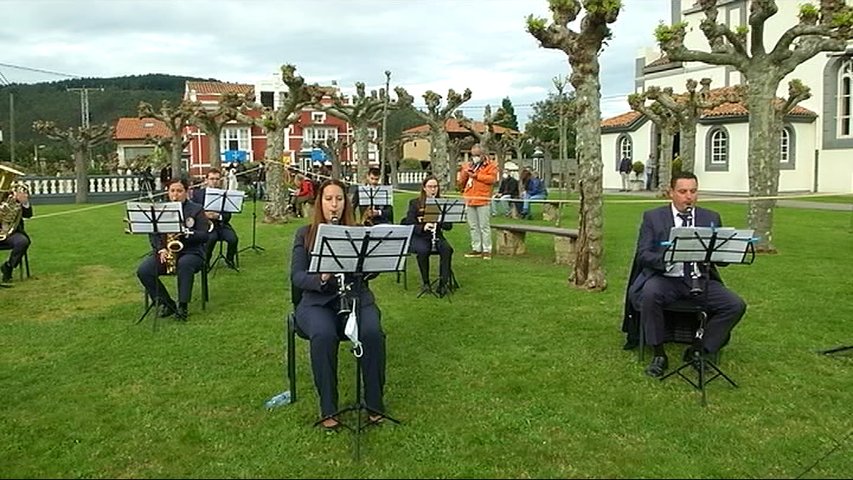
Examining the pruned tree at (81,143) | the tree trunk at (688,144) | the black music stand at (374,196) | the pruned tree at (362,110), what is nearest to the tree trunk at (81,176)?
the pruned tree at (81,143)

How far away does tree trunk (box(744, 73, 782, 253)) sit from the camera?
42.8ft

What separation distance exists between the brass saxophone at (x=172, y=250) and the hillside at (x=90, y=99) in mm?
53125

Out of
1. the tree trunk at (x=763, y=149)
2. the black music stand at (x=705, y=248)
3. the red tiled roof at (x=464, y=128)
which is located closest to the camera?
the black music stand at (x=705, y=248)

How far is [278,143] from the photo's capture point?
762 inches

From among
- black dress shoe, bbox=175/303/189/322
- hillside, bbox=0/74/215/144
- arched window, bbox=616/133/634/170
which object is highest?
hillside, bbox=0/74/215/144

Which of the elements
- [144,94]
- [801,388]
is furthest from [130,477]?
[144,94]

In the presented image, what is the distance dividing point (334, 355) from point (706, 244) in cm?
284

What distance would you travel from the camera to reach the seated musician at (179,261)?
8164 mm

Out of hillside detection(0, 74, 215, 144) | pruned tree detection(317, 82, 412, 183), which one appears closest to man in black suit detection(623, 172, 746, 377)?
pruned tree detection(317, 82, 412, 183)

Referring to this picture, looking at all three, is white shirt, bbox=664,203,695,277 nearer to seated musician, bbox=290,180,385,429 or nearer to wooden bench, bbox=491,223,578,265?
seated musician, bbox=290,180,385,429

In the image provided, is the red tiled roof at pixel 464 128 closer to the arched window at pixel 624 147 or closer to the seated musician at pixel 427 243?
the arched window at pixel 624 147

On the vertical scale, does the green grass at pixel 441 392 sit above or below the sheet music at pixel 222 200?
below

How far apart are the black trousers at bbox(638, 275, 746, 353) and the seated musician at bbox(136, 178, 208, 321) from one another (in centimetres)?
466

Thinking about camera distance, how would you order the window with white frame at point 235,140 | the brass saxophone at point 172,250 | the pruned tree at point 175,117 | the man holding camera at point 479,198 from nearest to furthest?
the brass saxophone at point 172,250
the man holding camera at point 479,198
the pruned tree at point 175,117
the window with white frame at point 235,140
